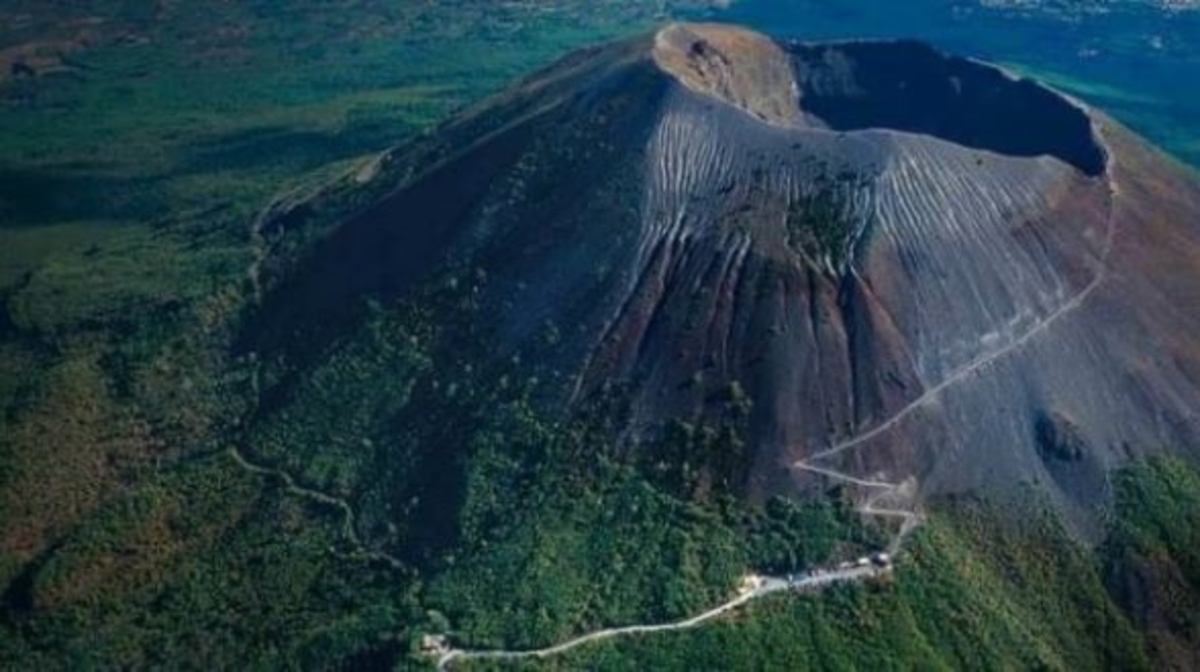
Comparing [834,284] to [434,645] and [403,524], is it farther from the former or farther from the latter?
[434,645]

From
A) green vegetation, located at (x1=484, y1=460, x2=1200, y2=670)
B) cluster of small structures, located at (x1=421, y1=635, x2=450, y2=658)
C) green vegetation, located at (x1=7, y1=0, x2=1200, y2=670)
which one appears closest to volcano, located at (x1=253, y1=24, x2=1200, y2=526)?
green vegetation, located at (x1=7, y1=0, x2=1200, y2=670)

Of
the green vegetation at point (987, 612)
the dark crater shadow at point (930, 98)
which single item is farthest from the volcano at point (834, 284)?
the green vegetation at point (987, 612)

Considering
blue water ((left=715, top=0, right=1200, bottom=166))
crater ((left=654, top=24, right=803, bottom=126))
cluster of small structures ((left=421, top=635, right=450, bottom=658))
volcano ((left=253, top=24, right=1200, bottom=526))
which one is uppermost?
crater ((left=654, top=24, right=803, bottom=126))

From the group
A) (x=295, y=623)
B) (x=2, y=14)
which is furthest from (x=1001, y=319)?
(x=2, y=14)

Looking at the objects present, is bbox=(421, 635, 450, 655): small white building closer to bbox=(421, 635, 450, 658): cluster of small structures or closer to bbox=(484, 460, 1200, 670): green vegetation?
bbox=(421, 635, 450, 658): cluster of small structures

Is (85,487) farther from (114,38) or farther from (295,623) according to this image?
(114,38)

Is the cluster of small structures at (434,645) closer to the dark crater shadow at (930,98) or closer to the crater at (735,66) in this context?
the crater at (735,66)
